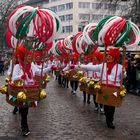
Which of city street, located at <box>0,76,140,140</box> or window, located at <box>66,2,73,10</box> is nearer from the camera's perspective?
city street, located at <box>0,76,140,140</box>

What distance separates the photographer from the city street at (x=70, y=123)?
8.70 m

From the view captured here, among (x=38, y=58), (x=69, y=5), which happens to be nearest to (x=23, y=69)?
(x=38, y=58)

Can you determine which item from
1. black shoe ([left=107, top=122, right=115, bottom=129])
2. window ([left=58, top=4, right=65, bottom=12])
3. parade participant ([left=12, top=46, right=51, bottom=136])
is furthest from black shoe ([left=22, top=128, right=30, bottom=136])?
window ([left=58, top=4, right=65, bottom=12])

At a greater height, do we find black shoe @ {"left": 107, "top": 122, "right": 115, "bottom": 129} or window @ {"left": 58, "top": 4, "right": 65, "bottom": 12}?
window @ {"left": 58, "top": 4, "right": 65, "bottom": 12}

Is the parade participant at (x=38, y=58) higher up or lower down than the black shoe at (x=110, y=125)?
higher up

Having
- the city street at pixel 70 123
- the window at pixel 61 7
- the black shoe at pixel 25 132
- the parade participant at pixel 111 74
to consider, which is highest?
the window at pixel 61 7

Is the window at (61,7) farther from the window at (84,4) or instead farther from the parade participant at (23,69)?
the parade participant at (23,69)

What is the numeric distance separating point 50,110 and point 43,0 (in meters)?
83.8

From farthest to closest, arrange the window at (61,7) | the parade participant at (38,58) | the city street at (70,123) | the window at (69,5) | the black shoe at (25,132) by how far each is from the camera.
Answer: the window at (61,7)
the window at (69,5)
the parade participant at (38,58)
the city street at (70,123)
the black shoe at (25,132)

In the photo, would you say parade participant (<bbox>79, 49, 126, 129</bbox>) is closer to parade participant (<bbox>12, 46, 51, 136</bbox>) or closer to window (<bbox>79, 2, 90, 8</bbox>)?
parade participant (<bbox>12, 46, 51, 136</bbox>)

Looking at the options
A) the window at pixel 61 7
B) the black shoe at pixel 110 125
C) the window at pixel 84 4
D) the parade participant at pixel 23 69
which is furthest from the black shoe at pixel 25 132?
the window at pixel 61 7

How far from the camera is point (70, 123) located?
10.1 m

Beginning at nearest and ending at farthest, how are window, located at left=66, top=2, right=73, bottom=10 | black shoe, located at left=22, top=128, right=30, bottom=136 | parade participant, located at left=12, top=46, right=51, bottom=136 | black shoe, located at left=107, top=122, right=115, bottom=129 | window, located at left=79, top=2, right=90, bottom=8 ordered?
black shoe, located at left=22, top=128, right=30, bottom=136 < parade participant, located at left=12, top=46, right=51, bottom=136 < black shoe, located at left=107, top=122, right=115, bottom=129 < window, located at left=79, top=2, right=90, bottom=8 < window, located at left=66, top=2, right=73, bottom=10

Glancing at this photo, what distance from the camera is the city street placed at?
8703mm
